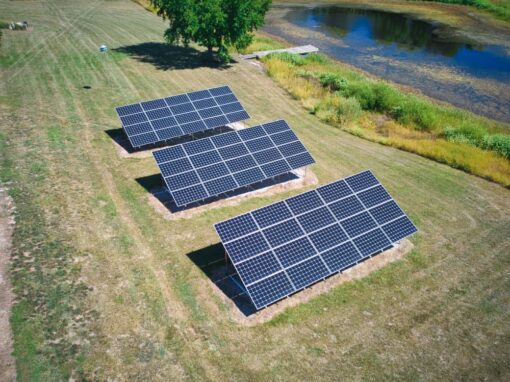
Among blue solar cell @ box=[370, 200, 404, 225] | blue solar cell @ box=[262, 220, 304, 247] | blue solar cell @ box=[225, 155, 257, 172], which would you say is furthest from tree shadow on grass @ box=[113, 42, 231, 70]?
blue solar cell @ box=[262, 220, 304, 247]

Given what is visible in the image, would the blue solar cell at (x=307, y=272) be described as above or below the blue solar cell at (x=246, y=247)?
below

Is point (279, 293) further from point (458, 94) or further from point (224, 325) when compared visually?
point (458, 94)

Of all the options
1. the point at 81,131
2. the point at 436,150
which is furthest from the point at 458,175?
the point at 81,131

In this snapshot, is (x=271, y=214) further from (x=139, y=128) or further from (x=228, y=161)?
(x=139, y=128)

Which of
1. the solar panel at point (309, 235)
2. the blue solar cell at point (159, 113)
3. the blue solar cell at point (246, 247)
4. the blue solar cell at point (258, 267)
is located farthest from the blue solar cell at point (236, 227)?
the blue solar cell at point (159, 113)

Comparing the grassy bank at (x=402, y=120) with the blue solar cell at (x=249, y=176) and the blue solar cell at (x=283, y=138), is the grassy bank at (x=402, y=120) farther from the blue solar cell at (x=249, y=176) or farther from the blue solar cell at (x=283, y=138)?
the blue solar cell at (x=249, y=176)

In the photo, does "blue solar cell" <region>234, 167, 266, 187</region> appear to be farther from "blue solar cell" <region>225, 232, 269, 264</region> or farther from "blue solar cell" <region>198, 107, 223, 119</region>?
"blue solar cell" <region>198, 107, 223, 119</region>
